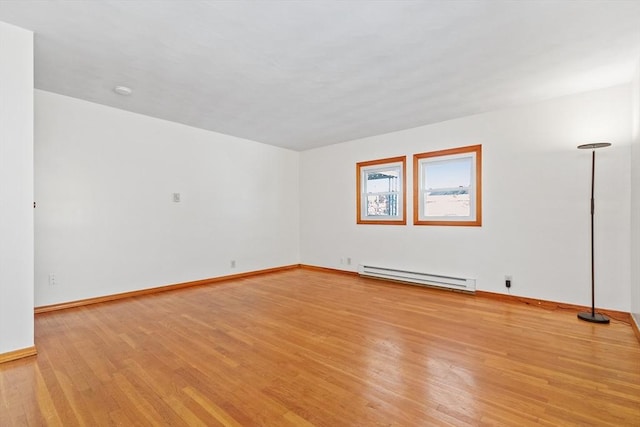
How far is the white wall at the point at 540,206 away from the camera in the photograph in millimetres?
3322

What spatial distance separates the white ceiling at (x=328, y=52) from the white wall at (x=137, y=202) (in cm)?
48

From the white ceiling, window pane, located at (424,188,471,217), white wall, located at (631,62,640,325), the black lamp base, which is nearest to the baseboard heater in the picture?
window pane, located at (424,188,471,217)

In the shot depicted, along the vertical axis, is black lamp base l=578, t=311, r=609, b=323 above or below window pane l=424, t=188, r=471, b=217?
below

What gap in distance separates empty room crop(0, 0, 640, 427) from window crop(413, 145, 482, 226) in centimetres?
3

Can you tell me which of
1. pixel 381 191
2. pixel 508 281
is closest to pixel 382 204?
pixel 381 191

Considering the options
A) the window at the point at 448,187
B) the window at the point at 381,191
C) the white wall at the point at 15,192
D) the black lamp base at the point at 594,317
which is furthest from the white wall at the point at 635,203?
the white wall at the point at 15,192

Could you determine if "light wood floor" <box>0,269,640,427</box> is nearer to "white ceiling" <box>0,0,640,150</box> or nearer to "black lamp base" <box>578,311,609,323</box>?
"black lamp base" <box>578,311,609,323</box>

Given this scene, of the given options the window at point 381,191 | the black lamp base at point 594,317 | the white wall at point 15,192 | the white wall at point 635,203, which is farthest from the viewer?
the window at point 381,191

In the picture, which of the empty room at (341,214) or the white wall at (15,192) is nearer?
the empty room at (341,214)

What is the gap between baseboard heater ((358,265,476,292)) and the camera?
433 cm

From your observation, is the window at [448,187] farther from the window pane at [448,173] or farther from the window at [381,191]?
the window at [381,191]

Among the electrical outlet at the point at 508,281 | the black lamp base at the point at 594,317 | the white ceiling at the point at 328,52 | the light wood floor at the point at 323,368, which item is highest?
the white ceiling at the point at 328,52

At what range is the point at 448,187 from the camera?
183 inches

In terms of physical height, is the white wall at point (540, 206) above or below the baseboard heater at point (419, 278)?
above
